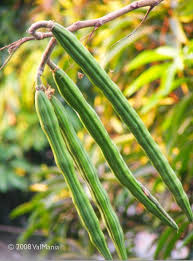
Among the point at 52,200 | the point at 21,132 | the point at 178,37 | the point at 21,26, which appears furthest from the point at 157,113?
the point at 21,132

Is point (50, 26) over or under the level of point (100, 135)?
over

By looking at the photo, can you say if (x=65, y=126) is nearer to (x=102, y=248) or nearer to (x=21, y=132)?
(x=102, y=248)

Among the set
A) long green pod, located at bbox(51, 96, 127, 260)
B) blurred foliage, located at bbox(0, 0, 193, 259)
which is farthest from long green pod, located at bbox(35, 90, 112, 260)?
blurred foliage, located at bbox(0, 0, 193, 259)

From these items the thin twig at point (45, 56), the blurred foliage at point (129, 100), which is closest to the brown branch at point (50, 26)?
the thin twig at point (45, 56)

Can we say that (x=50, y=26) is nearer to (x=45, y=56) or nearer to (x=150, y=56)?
(x=45, y=56)

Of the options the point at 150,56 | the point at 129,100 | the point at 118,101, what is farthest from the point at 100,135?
the point at 129,100

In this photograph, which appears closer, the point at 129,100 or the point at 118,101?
the point at 118,101
